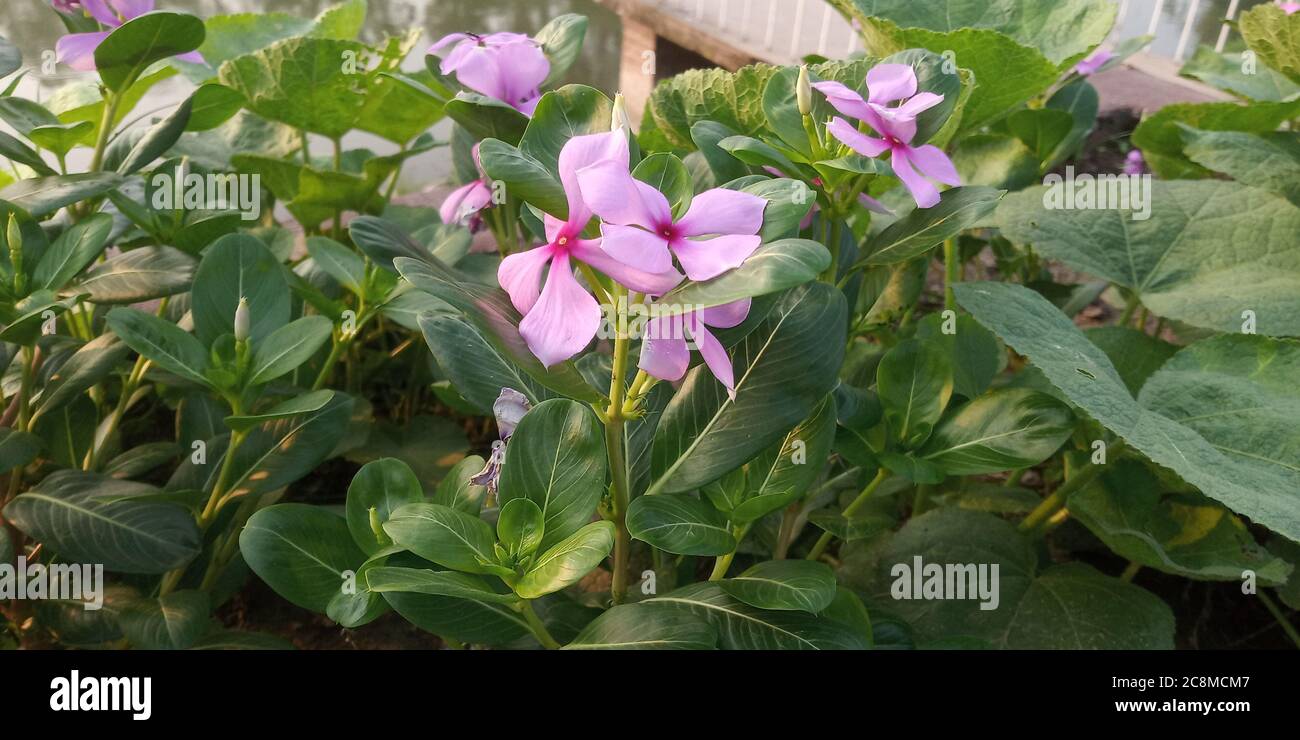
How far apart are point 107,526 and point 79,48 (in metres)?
0.59

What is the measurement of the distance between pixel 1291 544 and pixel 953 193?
2.27ft

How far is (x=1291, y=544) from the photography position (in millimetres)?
1240

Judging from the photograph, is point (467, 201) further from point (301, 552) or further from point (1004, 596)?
point (1004, 596)

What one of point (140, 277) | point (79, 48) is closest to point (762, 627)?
point (140, 277)

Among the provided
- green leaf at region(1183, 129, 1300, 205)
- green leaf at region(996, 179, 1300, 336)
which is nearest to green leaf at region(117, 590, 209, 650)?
green leaf at region(996, 179, 1300, 336)

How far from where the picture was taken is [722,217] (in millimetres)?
723

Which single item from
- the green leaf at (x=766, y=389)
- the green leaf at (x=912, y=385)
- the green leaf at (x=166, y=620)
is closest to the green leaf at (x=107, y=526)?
the green leaf at (x=166, y=620)

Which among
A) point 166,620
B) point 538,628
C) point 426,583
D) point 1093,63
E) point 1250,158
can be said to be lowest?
point 166,620

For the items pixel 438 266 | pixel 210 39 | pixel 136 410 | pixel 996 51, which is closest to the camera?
pixel 438 266

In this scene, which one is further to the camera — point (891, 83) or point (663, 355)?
point (891, 83)

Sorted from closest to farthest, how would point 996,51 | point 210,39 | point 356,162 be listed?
point 996,51
point 210,39
point 356,162

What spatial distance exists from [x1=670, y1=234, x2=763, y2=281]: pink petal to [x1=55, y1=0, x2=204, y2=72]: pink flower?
87 cm
